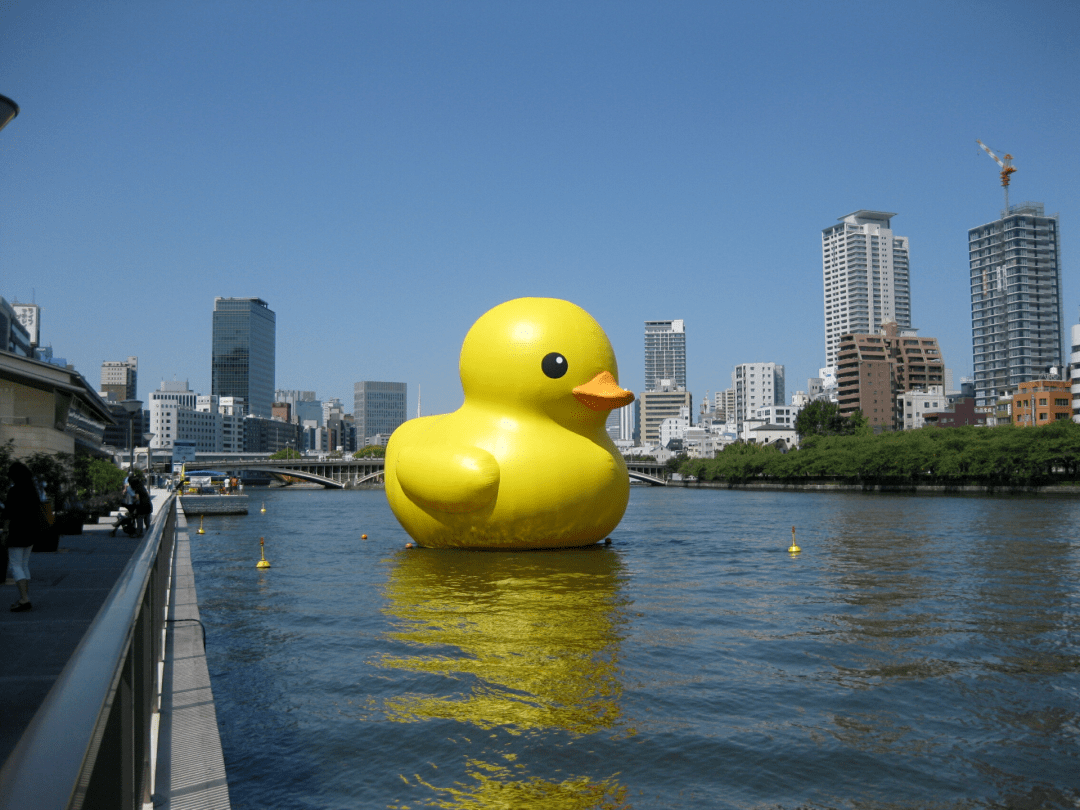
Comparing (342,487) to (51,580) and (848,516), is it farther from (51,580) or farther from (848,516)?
(51,580)

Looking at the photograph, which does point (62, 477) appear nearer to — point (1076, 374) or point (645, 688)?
point (645, 688)

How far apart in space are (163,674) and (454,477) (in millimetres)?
11403

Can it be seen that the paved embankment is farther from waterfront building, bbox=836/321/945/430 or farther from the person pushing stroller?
waterfront building, bbox=836/321/945/430

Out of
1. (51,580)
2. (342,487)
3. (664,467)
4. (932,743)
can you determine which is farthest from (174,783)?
(664,467)

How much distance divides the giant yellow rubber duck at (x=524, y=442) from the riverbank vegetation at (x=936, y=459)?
60463mm

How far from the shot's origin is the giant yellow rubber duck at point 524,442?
18.9 meters

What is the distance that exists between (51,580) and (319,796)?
9474mm

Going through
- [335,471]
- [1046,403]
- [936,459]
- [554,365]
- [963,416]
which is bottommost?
[335,471]

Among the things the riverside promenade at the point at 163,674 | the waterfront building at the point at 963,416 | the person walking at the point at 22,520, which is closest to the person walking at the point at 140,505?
the riverside promenade at the point at 163,674

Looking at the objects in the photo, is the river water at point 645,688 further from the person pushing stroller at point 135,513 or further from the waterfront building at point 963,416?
the waterfront building at point 963,416

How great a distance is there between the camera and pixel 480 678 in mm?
9242

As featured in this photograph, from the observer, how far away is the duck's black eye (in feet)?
63.4

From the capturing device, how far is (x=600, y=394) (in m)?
19.3

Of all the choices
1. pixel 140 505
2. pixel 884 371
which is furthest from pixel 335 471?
pixel 140 505
